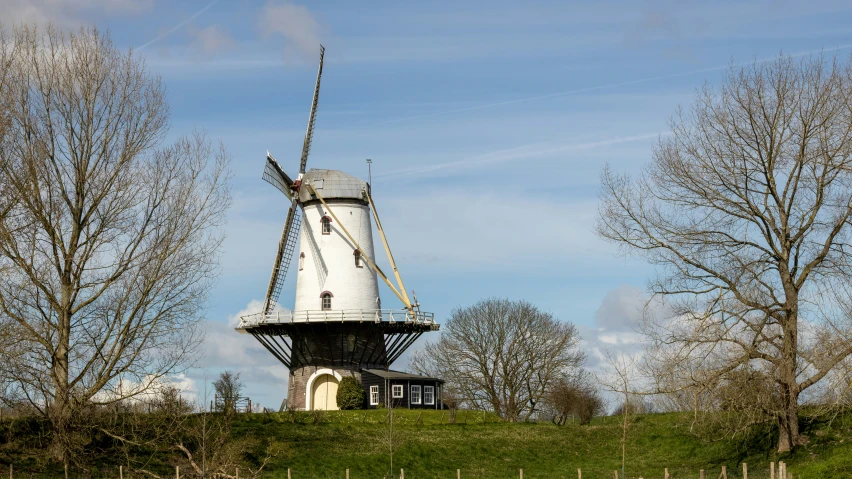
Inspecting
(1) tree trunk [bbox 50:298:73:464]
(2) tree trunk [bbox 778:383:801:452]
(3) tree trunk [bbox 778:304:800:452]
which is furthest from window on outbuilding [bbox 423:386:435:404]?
(1) tree trunk [bbox 50:298:73:464]

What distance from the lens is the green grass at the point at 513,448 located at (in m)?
29.0

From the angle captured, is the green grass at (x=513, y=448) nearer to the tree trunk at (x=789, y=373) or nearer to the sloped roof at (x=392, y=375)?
the tree trunk at (x=789, y=373)

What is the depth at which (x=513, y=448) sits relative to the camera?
1409 inches

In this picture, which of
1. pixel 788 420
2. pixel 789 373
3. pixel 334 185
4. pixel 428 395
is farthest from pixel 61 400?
pixel 428 395

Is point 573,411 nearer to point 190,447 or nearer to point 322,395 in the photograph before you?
point 322,395

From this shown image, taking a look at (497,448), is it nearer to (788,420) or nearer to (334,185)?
(788,420)

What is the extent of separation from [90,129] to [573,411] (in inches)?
1033

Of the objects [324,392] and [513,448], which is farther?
[324,392]

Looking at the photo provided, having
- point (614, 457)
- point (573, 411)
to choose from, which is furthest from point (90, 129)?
point (573, 411)

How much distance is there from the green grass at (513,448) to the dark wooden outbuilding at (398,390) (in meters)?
2.44

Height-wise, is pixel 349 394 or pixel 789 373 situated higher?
pixel 789 373

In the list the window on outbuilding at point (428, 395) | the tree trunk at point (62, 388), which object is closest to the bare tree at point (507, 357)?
the window on outbuilding at point (428, 395)

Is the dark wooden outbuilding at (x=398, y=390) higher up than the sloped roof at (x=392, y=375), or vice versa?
the sloped roof at (x=392, y=375)

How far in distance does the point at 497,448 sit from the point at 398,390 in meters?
9.43
